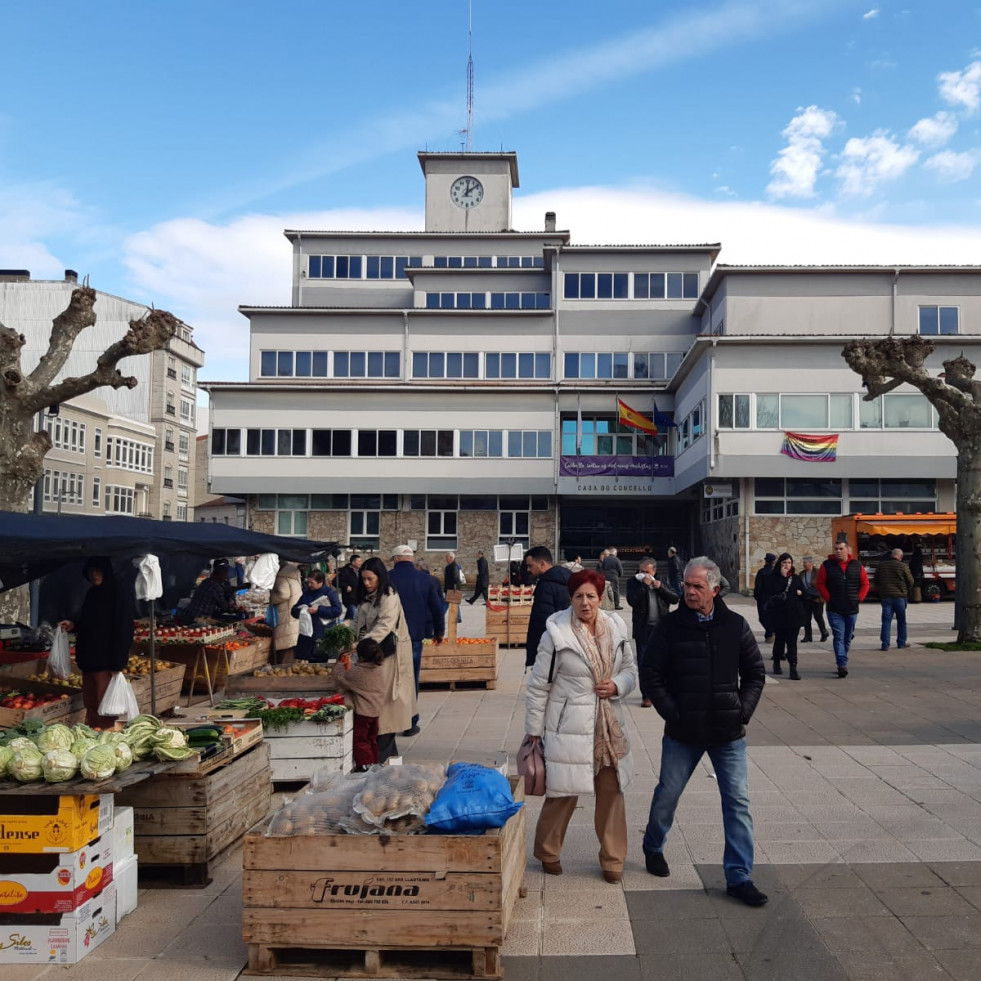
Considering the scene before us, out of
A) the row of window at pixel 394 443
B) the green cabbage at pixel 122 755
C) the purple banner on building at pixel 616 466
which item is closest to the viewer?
the green cabbage at pixel 122 755

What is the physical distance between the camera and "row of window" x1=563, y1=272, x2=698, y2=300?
154ft

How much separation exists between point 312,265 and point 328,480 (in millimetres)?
14887

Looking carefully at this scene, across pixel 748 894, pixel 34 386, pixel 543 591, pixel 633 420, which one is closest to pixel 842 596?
pixel 543 591

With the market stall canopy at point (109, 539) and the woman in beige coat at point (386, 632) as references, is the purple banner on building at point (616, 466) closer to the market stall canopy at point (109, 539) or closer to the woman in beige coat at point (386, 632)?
the market stall canopy at point (109, 539)

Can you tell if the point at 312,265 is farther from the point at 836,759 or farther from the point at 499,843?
the point at 499,843

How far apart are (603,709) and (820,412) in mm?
31659

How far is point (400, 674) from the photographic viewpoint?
8.23m

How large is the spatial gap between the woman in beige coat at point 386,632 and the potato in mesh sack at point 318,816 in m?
2.85

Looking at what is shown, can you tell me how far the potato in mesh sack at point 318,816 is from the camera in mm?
4730

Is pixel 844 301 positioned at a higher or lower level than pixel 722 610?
higher

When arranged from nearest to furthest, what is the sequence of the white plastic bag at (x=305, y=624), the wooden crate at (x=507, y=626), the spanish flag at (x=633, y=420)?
the white plastic bag at (x=305, y=624) < the wooden crate at (x=507, y=626) < the spanish flag at (x=633, y=420)

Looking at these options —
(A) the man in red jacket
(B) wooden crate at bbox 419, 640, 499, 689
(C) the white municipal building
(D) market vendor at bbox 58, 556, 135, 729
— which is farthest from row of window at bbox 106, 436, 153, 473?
(D) market vendor at bbox 58, 556, 135, 729

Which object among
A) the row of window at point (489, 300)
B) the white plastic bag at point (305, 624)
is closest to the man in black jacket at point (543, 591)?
the white plastic bag at point (305, 624)

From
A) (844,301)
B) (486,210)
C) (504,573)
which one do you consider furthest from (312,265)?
(844,301)
